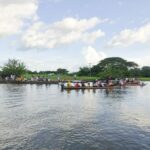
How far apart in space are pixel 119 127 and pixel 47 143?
8436mm

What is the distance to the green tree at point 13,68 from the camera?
137 m

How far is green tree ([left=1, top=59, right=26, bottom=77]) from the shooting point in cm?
13700

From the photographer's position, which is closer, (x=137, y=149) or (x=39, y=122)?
(x=137, y=149)

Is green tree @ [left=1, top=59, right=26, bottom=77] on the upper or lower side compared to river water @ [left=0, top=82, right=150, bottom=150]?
upper

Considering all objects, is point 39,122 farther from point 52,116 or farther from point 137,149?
point 137,149

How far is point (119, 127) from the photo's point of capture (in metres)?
28.6

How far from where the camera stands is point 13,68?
455ft

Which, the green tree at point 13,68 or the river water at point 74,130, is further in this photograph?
the green tree at point 13,68

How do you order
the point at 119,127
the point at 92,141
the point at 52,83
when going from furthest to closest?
1. the point at 52,83
2. the point at 119,127
3. the point at 92,141

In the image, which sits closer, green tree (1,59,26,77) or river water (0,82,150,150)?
river water (0,82,150,150)

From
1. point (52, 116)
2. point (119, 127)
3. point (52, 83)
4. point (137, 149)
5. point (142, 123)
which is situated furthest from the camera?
point (52, 83)

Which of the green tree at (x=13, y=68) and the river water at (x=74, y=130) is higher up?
the green tree at (x=13, y=68)

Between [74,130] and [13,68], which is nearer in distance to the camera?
[74,130]

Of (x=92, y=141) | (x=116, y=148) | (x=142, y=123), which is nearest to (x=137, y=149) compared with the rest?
(x=116, y=148)
